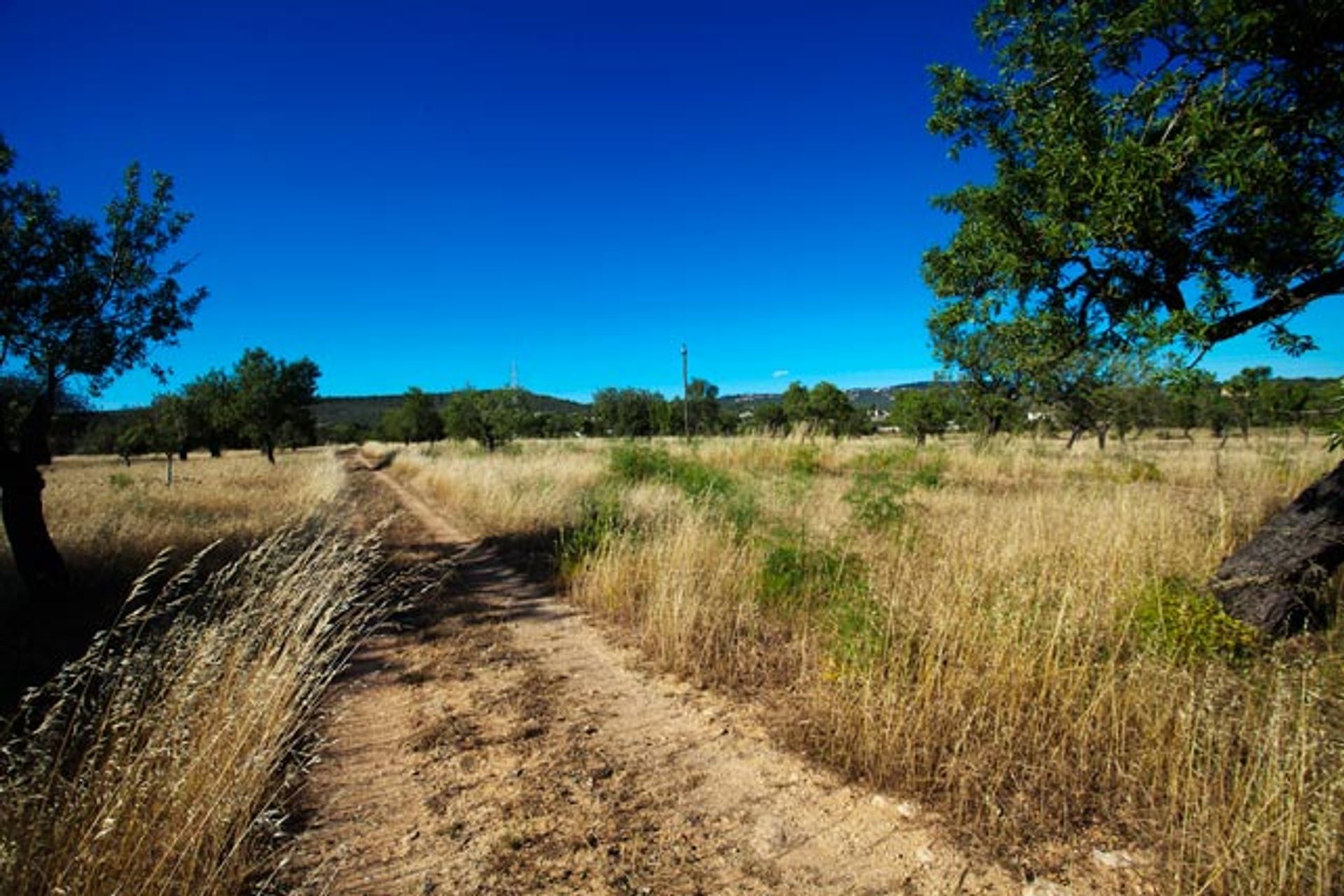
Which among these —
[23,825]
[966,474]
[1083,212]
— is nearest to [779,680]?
[23,825]

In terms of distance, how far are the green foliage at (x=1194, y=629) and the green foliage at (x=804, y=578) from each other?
198cm

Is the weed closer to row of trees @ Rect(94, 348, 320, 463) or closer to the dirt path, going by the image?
the dirt path

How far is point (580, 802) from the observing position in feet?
9.73

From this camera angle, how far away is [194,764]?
2461 mm

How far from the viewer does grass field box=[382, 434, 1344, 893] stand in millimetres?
2355

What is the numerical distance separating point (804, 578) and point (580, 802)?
316 centimetres

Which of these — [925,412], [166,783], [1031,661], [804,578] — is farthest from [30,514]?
[925,412]

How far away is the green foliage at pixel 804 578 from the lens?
5.16 m

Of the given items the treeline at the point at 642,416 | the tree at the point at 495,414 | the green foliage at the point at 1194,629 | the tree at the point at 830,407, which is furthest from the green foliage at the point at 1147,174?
the tree at the point at 830,407

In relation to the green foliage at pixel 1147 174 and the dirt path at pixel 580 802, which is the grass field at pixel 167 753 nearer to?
the dirt path at pixel 580 802

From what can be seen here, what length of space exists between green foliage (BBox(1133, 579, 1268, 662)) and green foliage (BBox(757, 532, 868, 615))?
78.1 inches

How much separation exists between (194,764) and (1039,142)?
7.06 m

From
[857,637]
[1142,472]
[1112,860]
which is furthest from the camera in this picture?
[1142,472]

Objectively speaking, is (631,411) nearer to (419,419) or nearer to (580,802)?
(419,419)
